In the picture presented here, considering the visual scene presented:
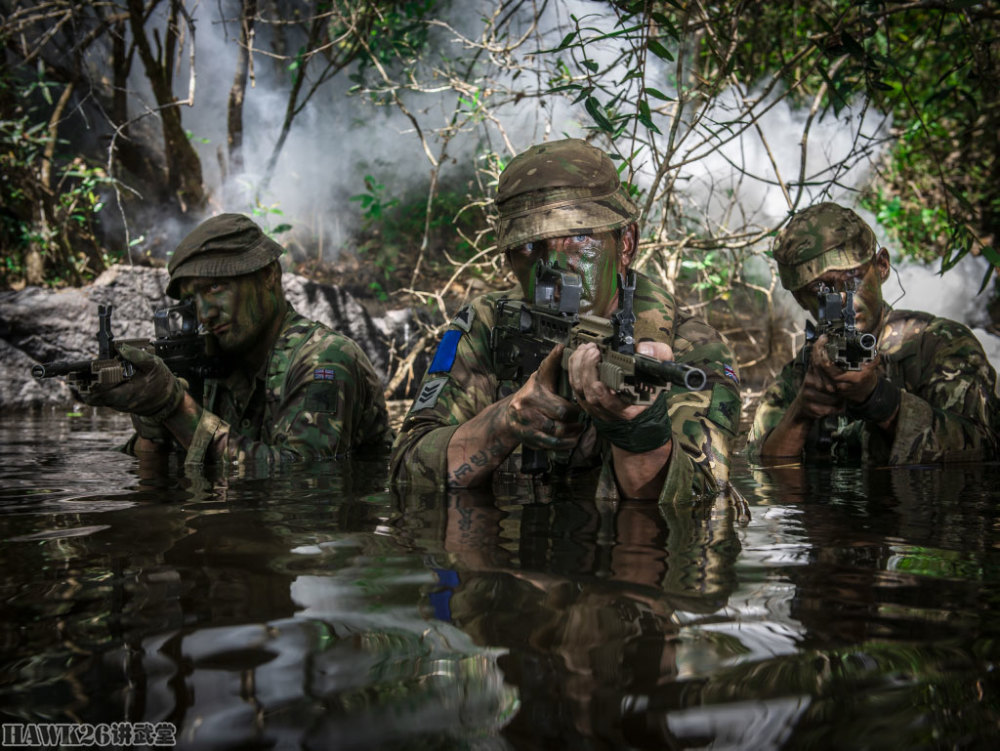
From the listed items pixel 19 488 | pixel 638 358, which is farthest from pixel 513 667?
pixel 19 488

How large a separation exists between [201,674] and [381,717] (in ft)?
1.19

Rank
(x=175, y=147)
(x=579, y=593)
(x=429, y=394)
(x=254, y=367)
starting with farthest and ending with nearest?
(x=175, y=147), (x=254, y=367), (x=429, y=394), (x=579, y=593)

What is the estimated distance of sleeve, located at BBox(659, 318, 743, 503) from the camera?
3160 mm

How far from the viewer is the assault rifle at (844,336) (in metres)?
4.12

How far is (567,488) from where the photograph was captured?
145 inches

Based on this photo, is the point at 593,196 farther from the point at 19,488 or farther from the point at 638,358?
the point at 19,488

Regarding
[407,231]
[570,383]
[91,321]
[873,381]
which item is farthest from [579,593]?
[407,231]

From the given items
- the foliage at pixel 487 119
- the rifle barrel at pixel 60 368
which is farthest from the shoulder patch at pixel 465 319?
the foliage at pixel 487 119

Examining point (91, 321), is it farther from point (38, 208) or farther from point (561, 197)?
point (561, 197)

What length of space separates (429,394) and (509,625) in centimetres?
189

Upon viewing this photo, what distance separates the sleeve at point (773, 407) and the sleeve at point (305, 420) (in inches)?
87.6

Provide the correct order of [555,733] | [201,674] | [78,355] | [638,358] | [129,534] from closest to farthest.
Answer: [555,733]
[201,674]
[638,358]
[129,534]
[78,355]

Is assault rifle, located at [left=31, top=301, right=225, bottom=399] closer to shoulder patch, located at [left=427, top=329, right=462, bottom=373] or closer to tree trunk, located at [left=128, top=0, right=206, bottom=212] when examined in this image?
shoulder patch, located at [left=427, top=329, right=462, bottom=373]

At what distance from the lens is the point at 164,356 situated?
471 cm
